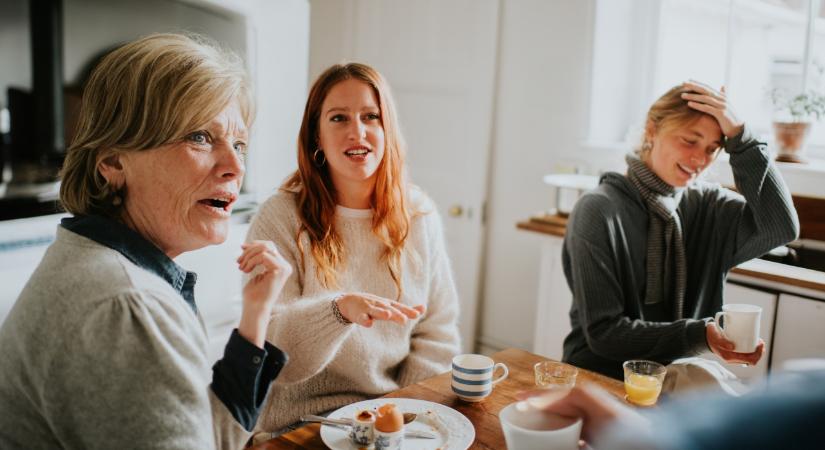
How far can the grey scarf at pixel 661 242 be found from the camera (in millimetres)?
1857

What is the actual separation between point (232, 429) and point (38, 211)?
1.23m

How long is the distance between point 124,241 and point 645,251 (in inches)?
54.4

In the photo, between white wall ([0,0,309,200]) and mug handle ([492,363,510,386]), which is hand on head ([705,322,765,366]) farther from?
white wall ([0,0,309,200])

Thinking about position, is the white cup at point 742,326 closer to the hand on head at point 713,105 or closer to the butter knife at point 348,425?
the hand on head at point 713,105

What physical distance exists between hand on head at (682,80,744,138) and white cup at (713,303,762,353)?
55 cm

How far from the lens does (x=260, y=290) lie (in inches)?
42.9

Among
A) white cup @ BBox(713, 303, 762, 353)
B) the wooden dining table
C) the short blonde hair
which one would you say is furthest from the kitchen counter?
the short blonde hair

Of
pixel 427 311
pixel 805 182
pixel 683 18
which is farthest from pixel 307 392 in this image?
pixel 683 18

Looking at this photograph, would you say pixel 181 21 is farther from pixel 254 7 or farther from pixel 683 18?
pixel 683 18

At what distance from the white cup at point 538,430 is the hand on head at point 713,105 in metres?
1.15

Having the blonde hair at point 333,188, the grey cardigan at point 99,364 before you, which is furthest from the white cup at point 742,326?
the grey cardigan at point 99,364

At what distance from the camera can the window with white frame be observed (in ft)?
8.48

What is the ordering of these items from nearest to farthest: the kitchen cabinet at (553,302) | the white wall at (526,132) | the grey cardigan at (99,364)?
the grey cardigan at (99,364), the kitchen cabinet at (553,302), the white wall at (526,132)

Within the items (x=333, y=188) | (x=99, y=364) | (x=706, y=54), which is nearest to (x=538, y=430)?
(x=99, y=364)
